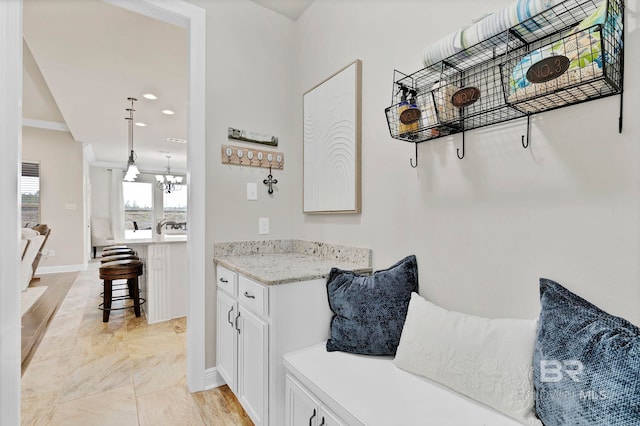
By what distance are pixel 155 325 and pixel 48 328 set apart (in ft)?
3.23

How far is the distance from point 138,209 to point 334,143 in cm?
940

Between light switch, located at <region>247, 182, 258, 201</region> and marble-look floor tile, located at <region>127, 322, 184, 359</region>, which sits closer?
light switch, located at <region>247, 182, 258, 201</region>

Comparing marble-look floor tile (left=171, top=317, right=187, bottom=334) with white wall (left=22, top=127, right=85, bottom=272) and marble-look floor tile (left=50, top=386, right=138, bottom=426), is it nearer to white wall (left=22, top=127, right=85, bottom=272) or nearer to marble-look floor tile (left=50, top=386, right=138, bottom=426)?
marble-look floor tile (left=50, top=386, right=138, bottom=426)

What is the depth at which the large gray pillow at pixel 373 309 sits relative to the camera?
143 centimetres

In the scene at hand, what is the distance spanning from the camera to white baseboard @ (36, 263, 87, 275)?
5.84m

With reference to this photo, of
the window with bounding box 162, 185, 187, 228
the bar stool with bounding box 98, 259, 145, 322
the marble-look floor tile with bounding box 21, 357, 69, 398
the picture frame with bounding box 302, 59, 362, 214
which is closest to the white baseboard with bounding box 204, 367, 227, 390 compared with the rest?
the marble-look floor tile with bounding box 21, 357, 69, 398

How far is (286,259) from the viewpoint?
209 cm

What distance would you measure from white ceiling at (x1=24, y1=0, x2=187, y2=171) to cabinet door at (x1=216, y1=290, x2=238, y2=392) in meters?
2.20

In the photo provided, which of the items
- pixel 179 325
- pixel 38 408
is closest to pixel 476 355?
pixel 38 408

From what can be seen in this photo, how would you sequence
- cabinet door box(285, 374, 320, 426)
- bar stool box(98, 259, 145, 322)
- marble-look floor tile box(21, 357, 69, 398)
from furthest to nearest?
bar stool box(98, 259, 145, 322) → marble-look floor tile box(21, 357, 69, 398) → cabinet door box(285, 374, 320, 426)

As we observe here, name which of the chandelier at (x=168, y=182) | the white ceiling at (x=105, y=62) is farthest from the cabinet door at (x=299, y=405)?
the chandelier at (x=168, y=182)

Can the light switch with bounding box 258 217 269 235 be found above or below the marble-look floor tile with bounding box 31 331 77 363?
above

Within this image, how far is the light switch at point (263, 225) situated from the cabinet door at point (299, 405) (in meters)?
1.15

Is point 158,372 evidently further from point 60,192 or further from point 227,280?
point 60,192
